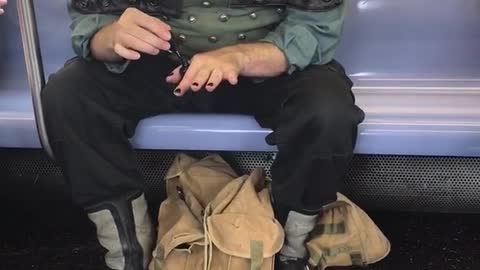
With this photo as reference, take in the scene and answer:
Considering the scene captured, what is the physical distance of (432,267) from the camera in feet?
5.17

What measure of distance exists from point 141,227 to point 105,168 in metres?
0.17

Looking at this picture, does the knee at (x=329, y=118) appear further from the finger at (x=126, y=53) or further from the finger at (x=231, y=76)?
the finger at (x=126, y=53)

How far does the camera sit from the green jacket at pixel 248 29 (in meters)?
1.35

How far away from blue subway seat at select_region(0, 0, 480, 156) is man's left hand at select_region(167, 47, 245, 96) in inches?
8.3

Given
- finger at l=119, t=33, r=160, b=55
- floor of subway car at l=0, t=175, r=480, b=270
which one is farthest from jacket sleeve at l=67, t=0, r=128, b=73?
floor of subway car at l=0, t=175, r=480, b=270

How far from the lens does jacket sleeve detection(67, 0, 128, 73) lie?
1372mm

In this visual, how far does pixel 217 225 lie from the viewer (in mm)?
1347

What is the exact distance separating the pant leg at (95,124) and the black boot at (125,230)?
22 millimetres

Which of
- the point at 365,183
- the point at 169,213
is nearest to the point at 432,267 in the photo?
the point at 365,183

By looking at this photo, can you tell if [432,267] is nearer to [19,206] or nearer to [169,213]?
[169,213]

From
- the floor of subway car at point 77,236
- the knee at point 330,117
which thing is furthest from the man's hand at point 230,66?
the floor of subway car at point 77,236

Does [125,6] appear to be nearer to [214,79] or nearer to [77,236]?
[214,79]

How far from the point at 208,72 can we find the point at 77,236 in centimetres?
68

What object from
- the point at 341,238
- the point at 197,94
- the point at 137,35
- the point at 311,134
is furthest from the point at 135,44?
the point at 341,238
